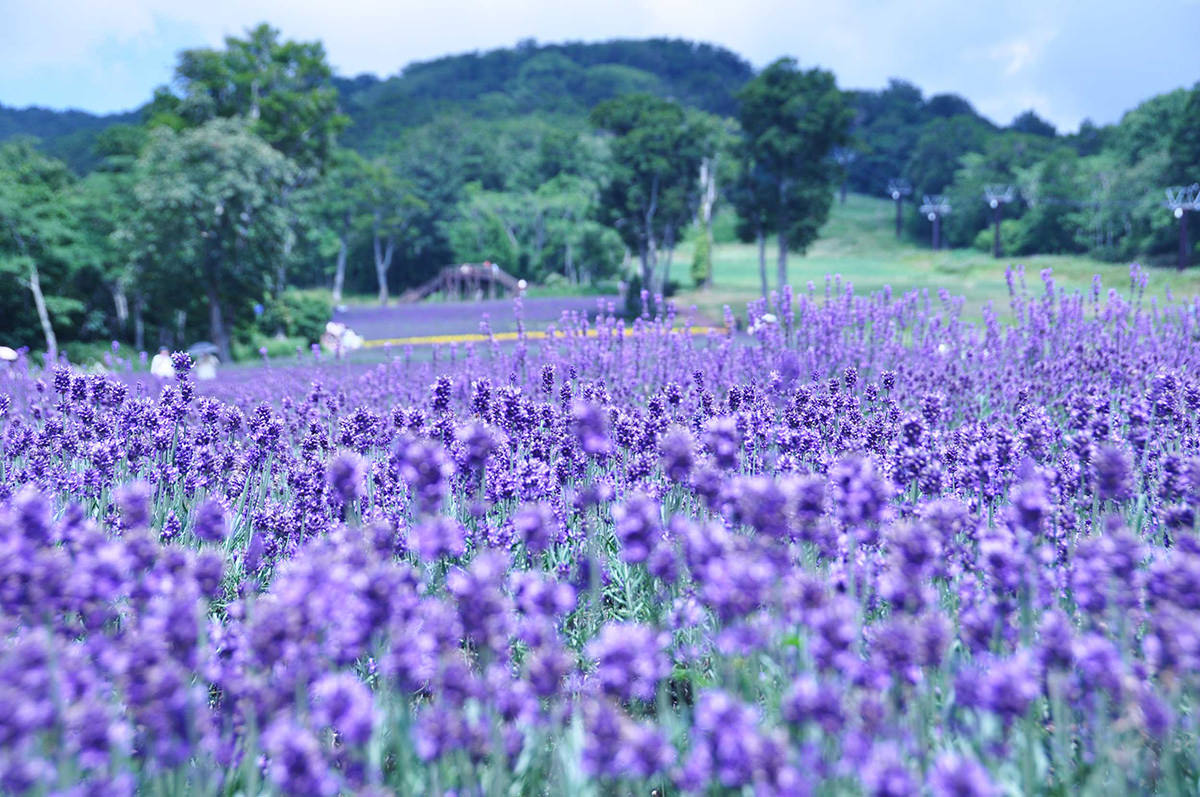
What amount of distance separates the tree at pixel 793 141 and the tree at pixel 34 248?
28377 millimetres

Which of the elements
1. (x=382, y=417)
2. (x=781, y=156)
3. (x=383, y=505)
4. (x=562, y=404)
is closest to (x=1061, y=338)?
(x=562, y=404)

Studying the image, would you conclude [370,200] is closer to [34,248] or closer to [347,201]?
[347,201]

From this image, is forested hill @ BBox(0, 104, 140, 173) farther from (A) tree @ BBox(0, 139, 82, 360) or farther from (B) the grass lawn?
(A) tree @ BBox(0, 139, 82, 360)

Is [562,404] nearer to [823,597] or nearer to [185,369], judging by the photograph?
[185,369]

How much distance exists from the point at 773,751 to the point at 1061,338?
991 cm

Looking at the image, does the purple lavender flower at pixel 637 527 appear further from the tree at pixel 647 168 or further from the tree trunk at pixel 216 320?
the tree at pixel 647 168

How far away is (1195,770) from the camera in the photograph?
2588 millimetres

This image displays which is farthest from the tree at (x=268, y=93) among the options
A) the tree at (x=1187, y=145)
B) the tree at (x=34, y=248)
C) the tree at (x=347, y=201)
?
the tree at (x=1187, y=145)

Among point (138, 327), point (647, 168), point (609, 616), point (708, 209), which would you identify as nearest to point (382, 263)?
point (708, 209)

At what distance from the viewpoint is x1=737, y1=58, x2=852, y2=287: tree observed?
3105 cm

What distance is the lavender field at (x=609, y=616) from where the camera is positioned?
1.86 m

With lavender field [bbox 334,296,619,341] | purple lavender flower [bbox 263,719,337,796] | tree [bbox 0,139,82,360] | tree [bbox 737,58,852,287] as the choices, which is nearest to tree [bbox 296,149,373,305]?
lavender field [bbox 334,296,619,341]

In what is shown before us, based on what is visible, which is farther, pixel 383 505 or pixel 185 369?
pixel 185 369

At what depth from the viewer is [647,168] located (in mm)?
37562
